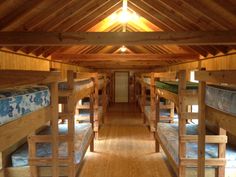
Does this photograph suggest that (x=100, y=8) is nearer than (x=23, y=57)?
Yes

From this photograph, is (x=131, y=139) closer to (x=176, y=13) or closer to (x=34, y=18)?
(x=176, y=13)

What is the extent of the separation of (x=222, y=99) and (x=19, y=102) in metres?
1.56

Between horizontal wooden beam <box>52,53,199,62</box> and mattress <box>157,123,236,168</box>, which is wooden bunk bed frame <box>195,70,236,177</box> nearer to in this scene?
mattress <box>157,123,236,168</box>

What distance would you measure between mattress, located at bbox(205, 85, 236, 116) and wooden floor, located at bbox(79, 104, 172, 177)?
2.43m

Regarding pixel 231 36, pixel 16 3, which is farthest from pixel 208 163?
pixel 16 3

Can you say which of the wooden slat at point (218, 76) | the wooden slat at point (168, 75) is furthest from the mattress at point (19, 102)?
the wooden slat at point (168, 75)

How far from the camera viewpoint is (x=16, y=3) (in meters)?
3.23

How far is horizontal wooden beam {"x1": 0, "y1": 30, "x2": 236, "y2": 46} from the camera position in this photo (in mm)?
3528

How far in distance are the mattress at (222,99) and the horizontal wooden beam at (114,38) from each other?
1.28 meters

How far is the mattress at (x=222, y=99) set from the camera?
75.3 inches

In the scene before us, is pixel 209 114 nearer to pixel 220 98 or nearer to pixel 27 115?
pixel 220 98

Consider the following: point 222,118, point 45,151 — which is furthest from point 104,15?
point 222,118

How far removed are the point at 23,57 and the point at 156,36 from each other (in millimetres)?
2780

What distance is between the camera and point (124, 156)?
5.39m
